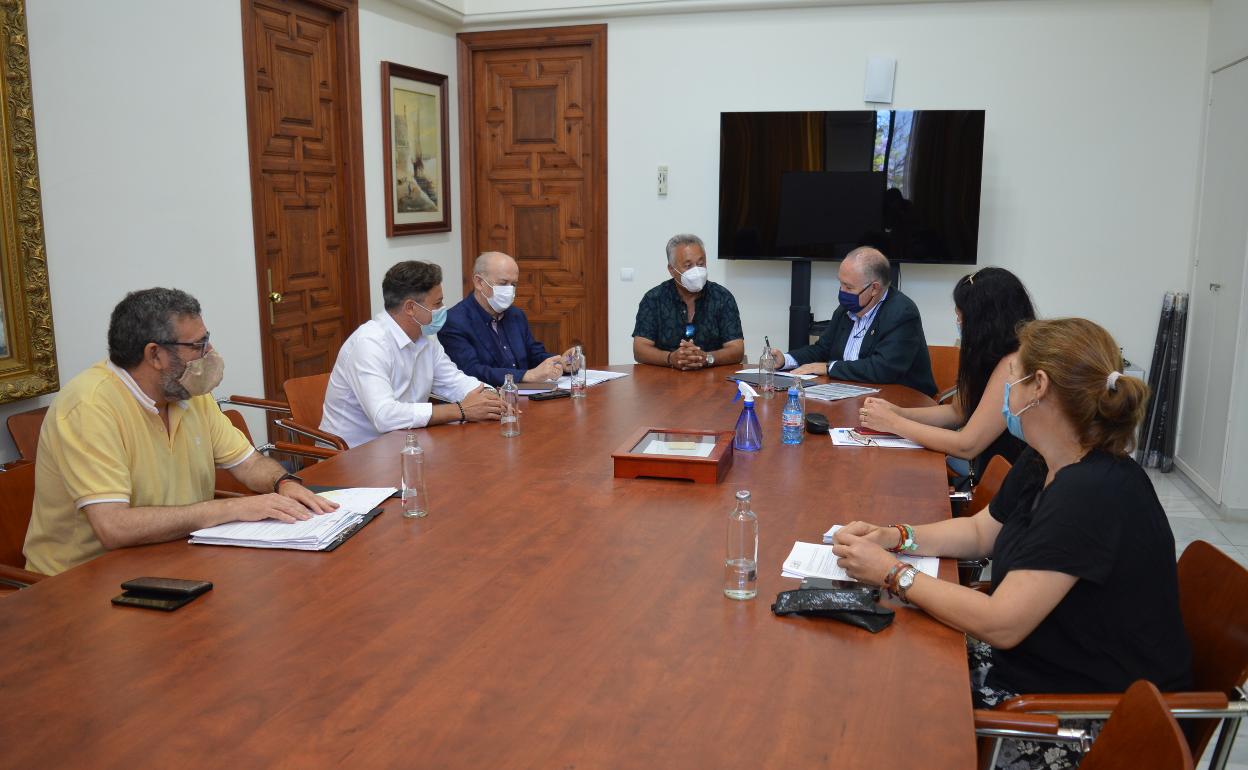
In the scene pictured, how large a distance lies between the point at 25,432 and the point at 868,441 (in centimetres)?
304

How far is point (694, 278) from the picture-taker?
4.78 m

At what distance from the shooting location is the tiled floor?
14.8 feet

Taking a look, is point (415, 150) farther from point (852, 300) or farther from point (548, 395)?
point (852, 300)

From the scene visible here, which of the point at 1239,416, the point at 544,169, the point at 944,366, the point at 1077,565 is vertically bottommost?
the point at 1239,416

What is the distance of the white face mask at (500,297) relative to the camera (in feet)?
14.8

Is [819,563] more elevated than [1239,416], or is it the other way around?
[819,563]

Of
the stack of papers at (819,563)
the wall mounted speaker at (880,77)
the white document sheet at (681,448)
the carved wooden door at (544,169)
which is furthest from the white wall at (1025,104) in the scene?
the stack of papers at (819,563)

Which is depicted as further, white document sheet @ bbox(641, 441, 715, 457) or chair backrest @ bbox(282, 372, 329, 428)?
chair backrest @ bbox(282, 372, 329, 428)

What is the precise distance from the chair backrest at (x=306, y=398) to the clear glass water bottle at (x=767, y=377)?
5.87ft

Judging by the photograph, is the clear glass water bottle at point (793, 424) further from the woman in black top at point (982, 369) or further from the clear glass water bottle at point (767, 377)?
the clear glass water bottle at point (767, 377)

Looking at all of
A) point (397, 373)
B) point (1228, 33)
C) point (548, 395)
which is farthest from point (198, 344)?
point (1228, 33)

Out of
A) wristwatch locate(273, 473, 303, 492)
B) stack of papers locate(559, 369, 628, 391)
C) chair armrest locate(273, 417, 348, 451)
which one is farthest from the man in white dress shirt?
wristwatch locate(273, 473, 303, 492)

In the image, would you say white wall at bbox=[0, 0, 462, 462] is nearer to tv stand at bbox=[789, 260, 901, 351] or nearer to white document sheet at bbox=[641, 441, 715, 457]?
white document sheet at bbox=[641, 441, 715, 457]

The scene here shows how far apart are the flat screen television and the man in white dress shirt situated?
2.87 m
